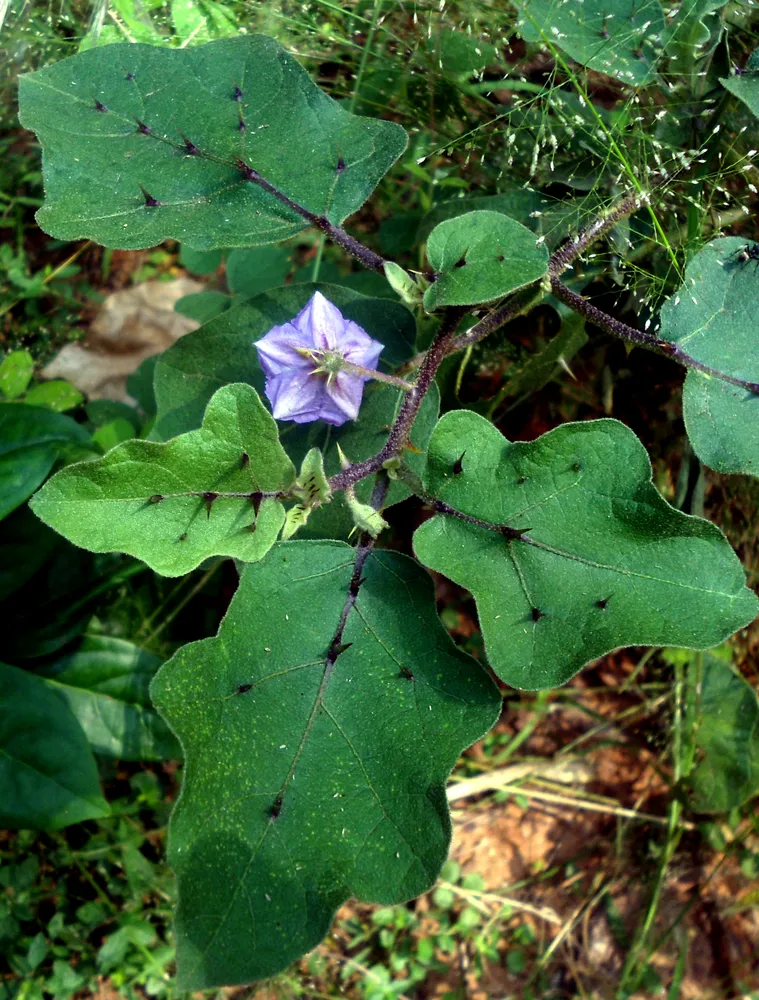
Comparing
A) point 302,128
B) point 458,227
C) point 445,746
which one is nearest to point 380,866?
point 445,746

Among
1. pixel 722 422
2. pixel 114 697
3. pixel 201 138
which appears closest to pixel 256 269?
pixel 201 138

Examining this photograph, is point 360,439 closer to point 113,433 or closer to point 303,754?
point 303,754

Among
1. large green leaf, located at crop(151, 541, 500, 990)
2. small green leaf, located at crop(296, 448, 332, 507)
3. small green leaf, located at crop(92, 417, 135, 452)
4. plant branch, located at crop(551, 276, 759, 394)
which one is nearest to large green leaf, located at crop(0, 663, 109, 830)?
small green leaf, located at crop(92, 417, 135, 452)

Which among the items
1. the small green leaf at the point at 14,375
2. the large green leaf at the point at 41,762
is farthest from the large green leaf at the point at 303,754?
the small green leaf at the point at 14,375

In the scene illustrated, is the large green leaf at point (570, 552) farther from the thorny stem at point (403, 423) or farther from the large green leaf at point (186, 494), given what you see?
the large green leaf at point (186, 494)

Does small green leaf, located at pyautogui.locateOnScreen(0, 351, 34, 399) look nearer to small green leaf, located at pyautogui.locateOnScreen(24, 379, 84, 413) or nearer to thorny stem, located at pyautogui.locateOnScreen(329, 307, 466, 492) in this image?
small green leaf, located at pyautogui.locateOnScreen(24, 379, 84, 413)

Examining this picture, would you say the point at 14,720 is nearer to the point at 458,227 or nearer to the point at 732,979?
the point at 458,227
